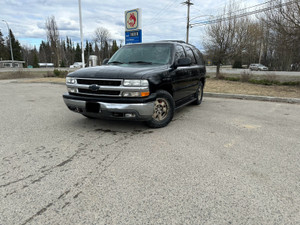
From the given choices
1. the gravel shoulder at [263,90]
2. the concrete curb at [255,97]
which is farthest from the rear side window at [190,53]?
the gravel shoulder at [263,90]

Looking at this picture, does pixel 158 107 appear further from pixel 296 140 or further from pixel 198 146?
pixel 296 140

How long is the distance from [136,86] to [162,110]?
0.98 meters

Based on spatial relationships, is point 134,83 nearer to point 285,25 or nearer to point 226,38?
point 285,25

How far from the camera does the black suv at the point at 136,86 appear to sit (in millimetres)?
3885

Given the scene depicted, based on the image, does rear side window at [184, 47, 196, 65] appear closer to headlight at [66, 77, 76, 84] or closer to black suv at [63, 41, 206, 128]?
black suv at [63, 41, 206, 128]

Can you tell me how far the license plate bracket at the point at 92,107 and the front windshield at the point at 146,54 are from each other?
1.59m

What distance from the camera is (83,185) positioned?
246cm

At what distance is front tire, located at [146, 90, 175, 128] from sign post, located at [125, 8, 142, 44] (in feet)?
30.3

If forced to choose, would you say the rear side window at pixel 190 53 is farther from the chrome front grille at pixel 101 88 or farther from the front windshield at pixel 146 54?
the chrome front grille at pixel 101 88

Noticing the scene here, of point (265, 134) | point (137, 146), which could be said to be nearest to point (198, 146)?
point (137, 146)

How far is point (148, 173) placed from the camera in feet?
8.89

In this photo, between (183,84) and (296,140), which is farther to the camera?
(183,84)

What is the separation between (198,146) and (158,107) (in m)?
A: 1.28

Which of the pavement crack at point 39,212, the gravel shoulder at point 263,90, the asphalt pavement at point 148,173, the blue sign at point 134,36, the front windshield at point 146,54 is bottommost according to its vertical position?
the pavement crack at point 39,212
